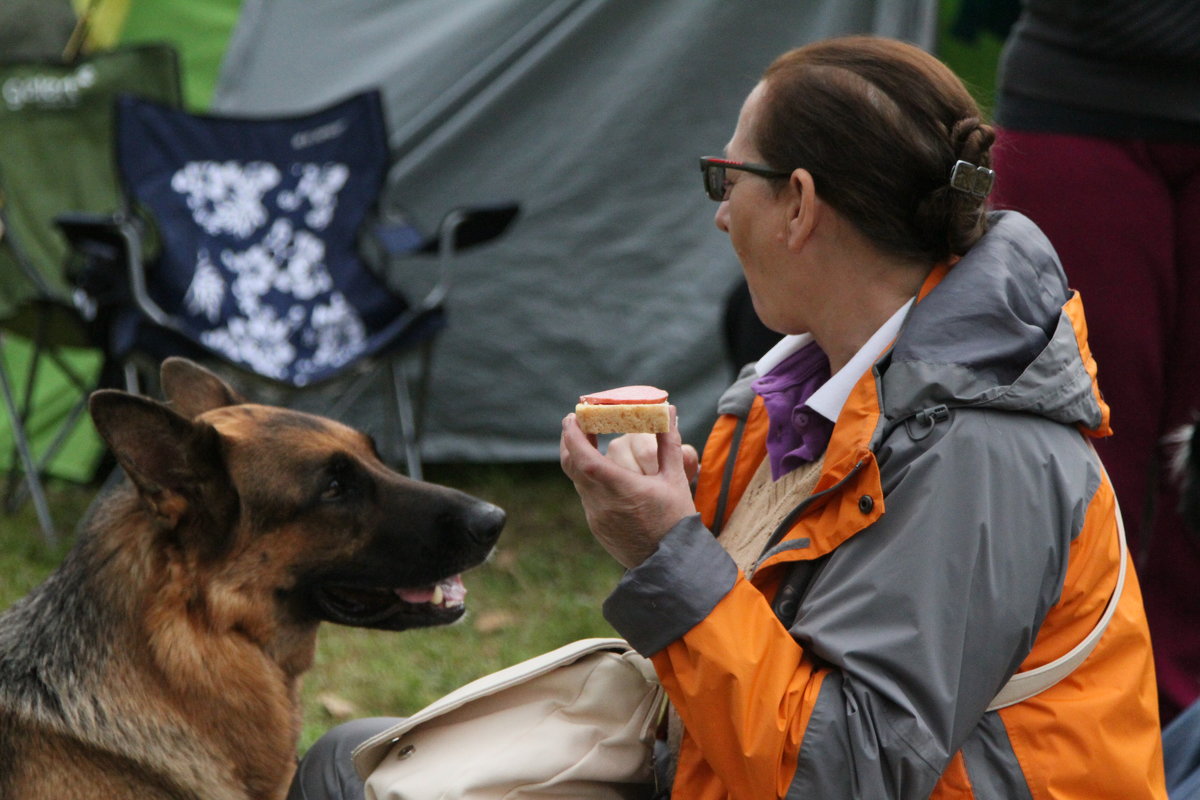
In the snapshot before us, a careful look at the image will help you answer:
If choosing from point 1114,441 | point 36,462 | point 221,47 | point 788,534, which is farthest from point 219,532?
point 221,47

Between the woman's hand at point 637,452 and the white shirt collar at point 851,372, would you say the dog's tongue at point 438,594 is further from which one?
the white shirt collar at point 851,372

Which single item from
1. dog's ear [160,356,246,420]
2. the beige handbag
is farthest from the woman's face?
dog's ear [160,356,246,420]

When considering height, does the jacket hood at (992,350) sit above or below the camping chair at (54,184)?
above

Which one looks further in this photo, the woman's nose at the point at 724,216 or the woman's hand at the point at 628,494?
the woman's nose at the point at 724,216

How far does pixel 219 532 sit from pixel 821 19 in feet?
11.5

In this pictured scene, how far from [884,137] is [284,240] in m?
3.66

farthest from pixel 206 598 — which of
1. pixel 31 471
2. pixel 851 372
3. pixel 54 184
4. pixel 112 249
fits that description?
pixel 54 184

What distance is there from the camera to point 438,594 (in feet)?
8.11

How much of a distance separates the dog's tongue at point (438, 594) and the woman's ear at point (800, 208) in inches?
40.9

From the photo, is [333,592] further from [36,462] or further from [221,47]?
[221,47]

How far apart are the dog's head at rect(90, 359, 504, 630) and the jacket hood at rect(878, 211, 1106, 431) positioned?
3.48 feet

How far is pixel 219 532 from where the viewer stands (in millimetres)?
2232

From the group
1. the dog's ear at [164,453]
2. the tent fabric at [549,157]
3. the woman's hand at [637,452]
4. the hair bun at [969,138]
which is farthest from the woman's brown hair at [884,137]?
the tent fabric at [549,157]

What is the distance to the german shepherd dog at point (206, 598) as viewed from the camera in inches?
82.1
